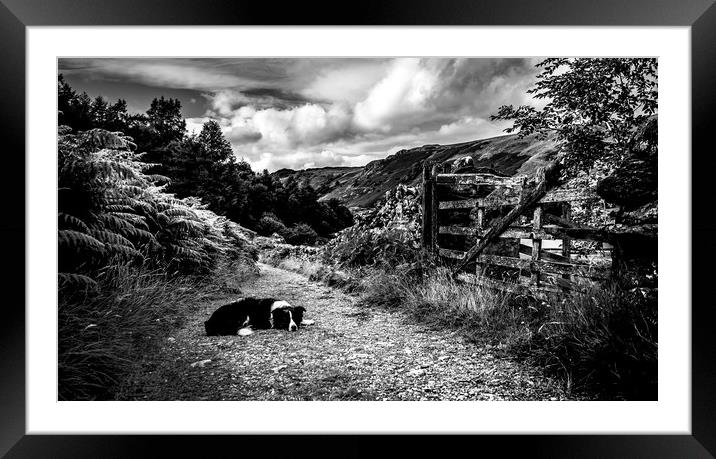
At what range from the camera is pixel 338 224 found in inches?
106

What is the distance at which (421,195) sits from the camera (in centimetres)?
312

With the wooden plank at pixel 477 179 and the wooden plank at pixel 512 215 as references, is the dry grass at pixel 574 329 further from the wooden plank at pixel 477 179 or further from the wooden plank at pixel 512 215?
the wooden plank at pixel 477 179

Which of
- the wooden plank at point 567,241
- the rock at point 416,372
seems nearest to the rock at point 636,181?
the wooden plank at point 567,241

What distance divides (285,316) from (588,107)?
8.26 feet

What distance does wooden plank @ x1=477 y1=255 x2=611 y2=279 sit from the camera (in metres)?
2.11

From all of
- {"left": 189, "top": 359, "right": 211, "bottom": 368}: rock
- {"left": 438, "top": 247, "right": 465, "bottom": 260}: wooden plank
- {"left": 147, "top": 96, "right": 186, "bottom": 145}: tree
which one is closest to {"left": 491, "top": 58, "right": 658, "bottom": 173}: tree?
{"left": 438, "top": 247, "right": 465, "bottom": 260}: wooden plank

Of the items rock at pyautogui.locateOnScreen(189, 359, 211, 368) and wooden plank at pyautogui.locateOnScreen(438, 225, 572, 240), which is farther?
wooden plank at pyautogui.locateOnScreen(438, 225, 572, 240)

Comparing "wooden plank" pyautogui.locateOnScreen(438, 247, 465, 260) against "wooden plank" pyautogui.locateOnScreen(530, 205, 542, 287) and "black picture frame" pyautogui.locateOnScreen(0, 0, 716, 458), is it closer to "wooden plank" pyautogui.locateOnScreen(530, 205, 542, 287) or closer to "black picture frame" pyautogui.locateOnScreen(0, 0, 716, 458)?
"wooden plank" pyautogui.locateOnScreen(530, 205, 542, 287)

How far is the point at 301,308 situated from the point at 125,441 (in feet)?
3.98

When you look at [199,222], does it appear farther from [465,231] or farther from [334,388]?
[465,231]

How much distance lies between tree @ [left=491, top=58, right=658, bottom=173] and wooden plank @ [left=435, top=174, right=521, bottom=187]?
1.21 ft

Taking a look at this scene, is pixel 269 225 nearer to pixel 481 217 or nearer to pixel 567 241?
pixel 481 217

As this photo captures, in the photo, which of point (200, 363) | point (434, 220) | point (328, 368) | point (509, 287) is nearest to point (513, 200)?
point (509, 287)
